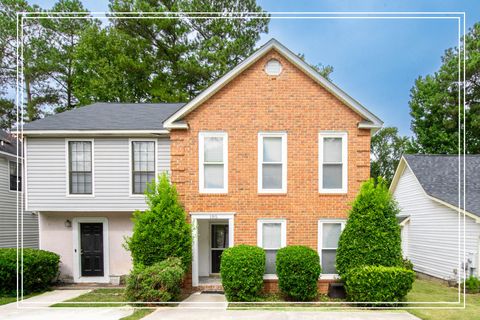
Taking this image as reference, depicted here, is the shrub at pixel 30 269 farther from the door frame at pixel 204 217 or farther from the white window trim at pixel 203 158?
the white window trim at pixel 203 158

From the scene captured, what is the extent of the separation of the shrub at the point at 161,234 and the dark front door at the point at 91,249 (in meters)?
3.54

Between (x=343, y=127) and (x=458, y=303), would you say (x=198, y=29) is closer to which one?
(x=343, y=127)

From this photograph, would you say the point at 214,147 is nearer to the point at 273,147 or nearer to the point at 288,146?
the point at 273,147

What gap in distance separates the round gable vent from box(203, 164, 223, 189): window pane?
10.5 ft

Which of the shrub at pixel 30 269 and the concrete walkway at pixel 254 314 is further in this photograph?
the shrub at pixel 30 269

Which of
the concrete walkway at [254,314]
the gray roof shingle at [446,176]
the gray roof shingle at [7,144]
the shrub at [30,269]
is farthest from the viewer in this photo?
the gray roof shingle at [7,144]

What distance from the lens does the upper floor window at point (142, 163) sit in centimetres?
1141

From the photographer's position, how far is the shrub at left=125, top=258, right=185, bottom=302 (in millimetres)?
7988

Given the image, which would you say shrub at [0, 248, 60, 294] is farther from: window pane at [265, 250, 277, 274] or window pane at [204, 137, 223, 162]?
window pane at [265, 250, 277, 274]

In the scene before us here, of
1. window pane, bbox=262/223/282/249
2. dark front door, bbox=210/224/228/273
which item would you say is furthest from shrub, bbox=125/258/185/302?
dark front door, bbox=210/224/228/273

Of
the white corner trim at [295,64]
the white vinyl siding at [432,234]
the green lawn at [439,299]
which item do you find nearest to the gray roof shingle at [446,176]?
the white vinyl siding at [432,234]

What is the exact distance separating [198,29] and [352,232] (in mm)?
18371

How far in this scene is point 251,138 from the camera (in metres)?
9.59

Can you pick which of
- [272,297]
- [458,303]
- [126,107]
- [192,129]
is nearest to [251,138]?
[192,129]
